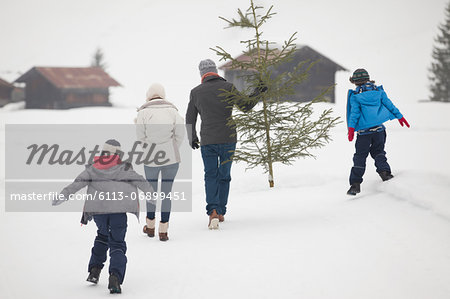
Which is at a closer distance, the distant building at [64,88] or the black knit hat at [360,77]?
the black knit hat at [360,77]

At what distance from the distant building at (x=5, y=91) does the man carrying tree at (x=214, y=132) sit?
51.2m

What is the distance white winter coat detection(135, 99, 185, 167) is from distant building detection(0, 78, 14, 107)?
5125cm

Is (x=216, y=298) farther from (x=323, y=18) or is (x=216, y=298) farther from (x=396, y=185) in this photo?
(x=323, y=18)

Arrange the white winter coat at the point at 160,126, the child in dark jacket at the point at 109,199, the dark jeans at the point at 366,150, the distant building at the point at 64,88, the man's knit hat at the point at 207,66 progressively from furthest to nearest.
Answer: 1. the distant building at the point at 64,88
2. the dark jeans at the point at 366,150
3. the man's knit hat at the point at 207,66
4. the white winter coat at the point at 160,126
5. the child in dark jacket at the point at 109,199

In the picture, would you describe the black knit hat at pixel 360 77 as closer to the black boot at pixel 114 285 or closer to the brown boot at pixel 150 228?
the brown boot at pixel 150 228

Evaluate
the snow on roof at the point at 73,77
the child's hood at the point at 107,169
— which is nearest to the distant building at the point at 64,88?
the snow on roof at the point at 73,77

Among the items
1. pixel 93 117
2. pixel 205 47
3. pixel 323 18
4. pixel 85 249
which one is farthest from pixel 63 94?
pixel 323 18

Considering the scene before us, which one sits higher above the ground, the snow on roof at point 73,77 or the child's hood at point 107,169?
the snow on roof at point 73,77

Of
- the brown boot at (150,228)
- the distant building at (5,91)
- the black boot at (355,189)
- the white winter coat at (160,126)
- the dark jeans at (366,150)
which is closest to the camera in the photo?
the white winter coat at (160,126)

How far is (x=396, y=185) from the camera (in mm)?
7500

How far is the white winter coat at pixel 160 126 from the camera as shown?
711 centimetres

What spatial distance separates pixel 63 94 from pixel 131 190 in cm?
4531

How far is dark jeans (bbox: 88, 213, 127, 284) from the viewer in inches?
197

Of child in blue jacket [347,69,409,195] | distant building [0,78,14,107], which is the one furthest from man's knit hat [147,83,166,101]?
distant building [0,78,14,107]
